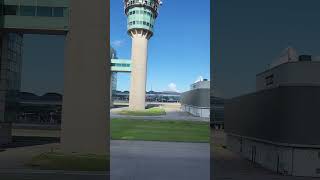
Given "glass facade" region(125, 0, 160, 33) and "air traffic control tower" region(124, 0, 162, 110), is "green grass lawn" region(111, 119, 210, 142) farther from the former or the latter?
"air traffic control tower" region(124, 0, 162, 110)

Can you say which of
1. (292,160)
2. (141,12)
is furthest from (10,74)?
(141,12)

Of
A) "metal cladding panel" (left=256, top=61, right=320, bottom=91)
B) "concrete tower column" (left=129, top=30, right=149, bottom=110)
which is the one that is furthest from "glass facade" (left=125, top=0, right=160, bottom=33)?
"metal cladding panel" (left=256, top=61, right=320, bottom=91)

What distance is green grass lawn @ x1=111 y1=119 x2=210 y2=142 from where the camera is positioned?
193 feet

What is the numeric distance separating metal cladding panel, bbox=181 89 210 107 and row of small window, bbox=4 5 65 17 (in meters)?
44.0

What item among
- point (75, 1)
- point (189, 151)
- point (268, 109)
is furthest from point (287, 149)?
point (75, 1)

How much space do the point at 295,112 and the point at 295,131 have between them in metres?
1.36

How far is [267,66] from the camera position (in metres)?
38.9

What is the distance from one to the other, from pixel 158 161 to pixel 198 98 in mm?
45410

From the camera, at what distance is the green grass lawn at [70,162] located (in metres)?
31.3

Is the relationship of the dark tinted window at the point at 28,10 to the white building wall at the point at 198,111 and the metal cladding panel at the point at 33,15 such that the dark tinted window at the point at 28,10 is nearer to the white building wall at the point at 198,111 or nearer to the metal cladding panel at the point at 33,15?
the metal cladding panel at the point at 33,15

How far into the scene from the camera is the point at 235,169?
1380 inches

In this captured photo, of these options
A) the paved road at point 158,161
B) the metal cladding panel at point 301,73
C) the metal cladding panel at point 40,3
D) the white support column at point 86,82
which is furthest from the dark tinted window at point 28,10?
the metal cladding panel at point 301,73

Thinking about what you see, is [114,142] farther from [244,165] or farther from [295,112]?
[295,112]

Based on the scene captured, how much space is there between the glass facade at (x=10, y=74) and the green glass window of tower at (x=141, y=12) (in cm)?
1767
